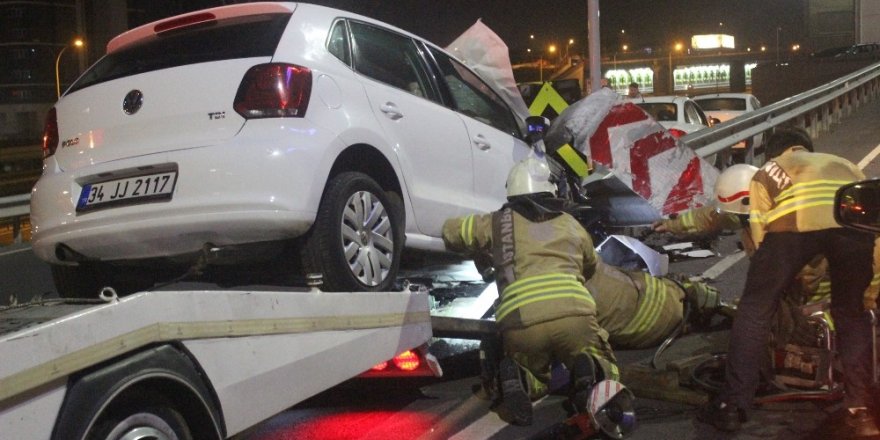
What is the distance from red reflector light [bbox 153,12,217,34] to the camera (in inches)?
185

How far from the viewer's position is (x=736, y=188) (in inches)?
229

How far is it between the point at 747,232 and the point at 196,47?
312 cm

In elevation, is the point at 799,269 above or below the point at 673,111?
below

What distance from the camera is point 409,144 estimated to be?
5.16m

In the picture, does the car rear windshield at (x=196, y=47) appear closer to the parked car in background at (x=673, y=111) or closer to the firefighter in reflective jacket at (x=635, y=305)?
the firefighter in reflective jacket at (x=635, y=305)

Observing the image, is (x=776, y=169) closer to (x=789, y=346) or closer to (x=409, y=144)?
(x=789, y=346)

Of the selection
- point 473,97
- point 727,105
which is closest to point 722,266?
point 473,97

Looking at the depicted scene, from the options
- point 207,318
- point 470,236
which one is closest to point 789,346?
point 470,236

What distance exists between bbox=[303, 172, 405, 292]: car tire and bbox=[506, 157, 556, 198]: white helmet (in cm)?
64

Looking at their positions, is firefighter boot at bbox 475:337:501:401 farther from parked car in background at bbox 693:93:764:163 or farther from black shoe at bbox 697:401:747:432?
parked car in background at bbox 693:93:764:163

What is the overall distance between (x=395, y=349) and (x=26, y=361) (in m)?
2.02

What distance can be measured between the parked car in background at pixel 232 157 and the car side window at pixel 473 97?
0.73 meters

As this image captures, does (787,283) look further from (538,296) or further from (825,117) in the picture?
(825,117)

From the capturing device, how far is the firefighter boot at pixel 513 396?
4.47 m
